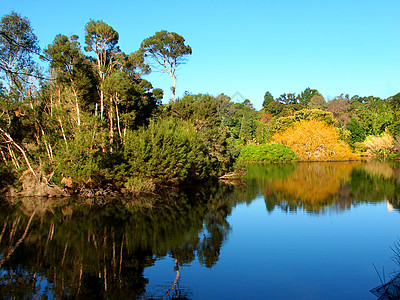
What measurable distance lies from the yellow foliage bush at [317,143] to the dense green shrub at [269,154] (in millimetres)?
1621

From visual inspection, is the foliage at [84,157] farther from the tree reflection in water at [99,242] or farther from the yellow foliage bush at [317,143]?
the yellow foliage bush at [317,143]

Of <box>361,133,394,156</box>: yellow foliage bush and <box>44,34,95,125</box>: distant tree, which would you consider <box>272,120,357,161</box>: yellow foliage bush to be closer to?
<box>361,133,394,156</box>: yellow foliage bush

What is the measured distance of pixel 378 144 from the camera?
2063 inches

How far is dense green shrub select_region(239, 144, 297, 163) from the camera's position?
48969 millimetres

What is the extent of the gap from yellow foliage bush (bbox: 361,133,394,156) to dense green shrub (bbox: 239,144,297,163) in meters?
12.4

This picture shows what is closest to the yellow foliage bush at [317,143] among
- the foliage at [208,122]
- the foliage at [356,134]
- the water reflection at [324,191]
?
the foliage at [356,134]

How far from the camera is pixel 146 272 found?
9.65 metres

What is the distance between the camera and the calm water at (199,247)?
8.62 meters

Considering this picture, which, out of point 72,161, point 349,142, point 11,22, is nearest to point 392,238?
point 72,161

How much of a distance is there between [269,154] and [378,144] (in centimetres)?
1670

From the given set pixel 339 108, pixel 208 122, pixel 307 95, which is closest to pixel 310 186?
pixel 208 122

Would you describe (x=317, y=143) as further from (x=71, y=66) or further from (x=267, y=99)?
(x=267, y=99)

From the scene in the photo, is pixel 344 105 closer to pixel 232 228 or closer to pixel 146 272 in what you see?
pixel 232 228

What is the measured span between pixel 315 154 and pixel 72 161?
38228mm
